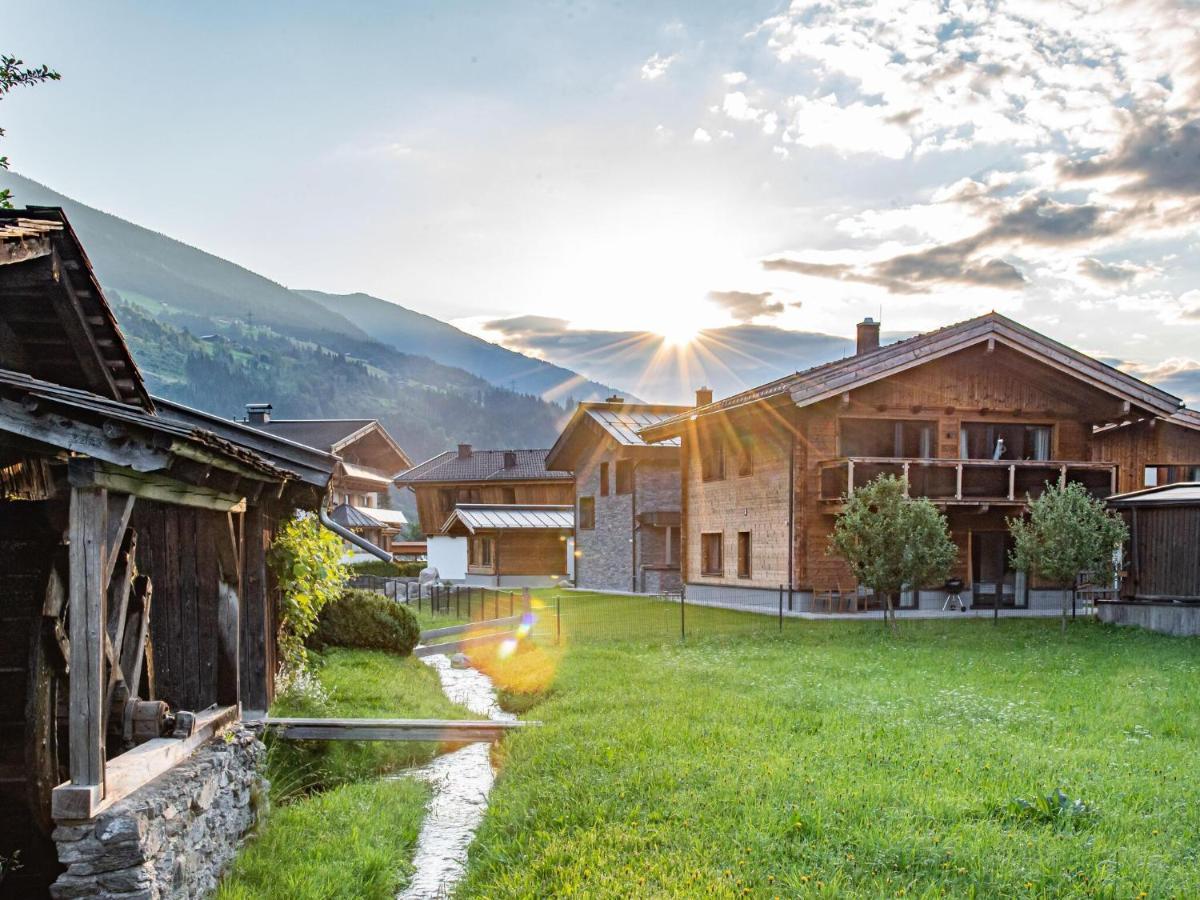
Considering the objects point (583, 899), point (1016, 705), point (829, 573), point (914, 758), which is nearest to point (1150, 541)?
point (829, 573)

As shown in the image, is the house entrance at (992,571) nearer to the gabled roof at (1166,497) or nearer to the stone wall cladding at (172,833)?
the gabled roof at (1166,497)

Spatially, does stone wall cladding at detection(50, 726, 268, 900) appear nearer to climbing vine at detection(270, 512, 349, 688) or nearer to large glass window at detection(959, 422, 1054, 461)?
climbing vine at detection(270, 512, 349, 688)

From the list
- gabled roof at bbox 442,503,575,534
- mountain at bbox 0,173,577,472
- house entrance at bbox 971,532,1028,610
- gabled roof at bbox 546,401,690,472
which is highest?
mountain at bbox 0,173,577,472

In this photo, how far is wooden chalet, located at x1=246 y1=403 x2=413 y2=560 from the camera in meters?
47.8

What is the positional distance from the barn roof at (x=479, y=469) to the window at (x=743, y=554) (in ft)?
85.2

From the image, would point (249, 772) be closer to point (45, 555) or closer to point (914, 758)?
point (45, 555)

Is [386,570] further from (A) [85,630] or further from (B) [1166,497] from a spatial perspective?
(A) [85,630]

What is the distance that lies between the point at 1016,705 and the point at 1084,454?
19204 millimetres

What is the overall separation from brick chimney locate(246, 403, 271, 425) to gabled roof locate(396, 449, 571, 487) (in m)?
A: 13.3

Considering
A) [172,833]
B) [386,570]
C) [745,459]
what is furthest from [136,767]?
[386,570]

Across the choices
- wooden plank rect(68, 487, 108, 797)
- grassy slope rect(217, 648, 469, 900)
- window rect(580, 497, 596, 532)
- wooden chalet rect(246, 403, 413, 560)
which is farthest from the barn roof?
wooden plank rect(68, 487, 108, 797)

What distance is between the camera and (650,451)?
37.3 metres

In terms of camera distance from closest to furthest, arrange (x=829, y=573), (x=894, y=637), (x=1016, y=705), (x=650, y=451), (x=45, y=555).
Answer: (x=45, y=555) → (x=1016, y=705) → (x=894, y=637) → (x=829, y=573) → (x=650, y=451)

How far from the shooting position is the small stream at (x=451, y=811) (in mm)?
8539
